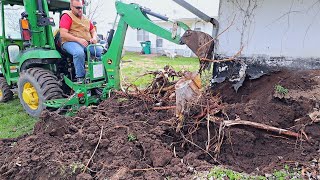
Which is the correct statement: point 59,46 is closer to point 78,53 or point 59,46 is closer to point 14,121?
point 78,53

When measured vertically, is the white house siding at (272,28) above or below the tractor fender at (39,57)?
above

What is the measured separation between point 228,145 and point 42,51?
142 inches

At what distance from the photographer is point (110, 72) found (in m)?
4.89

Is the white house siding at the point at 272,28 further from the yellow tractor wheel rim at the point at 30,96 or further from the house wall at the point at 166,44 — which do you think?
the house wall at the point at 166,44

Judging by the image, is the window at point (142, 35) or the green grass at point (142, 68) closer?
the green grass at point (142, 68)

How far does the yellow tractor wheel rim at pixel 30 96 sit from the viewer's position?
517cm

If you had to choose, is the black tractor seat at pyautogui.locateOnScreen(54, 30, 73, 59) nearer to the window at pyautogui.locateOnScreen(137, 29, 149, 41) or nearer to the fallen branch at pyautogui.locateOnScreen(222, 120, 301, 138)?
the fallen branch at pyautogui.locateOnScreen(222, 120, 301, 138)

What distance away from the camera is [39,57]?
4961mm

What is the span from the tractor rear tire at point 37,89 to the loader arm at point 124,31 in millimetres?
876

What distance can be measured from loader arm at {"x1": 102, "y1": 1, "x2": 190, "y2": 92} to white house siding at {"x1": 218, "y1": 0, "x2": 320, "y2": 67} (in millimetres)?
1134

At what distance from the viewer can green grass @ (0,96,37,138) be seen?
4738 millimetres

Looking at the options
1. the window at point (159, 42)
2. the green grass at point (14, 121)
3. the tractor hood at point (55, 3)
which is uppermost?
the tractor hood at point (55, 3)

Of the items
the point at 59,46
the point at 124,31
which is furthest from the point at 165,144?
the point at 59,46

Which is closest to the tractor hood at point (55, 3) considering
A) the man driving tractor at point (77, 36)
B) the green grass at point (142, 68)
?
the man driving tractor at point (77, 36)
